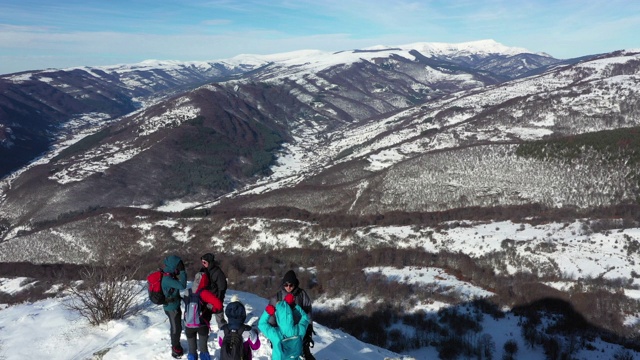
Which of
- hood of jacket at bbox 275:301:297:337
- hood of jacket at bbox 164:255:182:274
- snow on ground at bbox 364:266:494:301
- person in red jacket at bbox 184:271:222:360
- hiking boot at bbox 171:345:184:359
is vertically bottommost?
snow on ground at bbox 364:266:494:301

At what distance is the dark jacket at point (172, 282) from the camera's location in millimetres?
9336

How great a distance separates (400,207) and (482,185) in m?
11.3

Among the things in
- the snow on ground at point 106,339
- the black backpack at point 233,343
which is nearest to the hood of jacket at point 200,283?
the snow on ground at point 106,339

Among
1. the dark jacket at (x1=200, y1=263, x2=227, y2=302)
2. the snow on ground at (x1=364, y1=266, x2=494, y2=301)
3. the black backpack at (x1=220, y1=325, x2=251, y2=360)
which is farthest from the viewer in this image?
the snow on ground at (x1=364, y1=266, x2=494, y2=301)

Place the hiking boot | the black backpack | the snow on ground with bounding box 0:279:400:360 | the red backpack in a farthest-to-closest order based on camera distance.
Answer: the snow on ground with bounding box 0:279:400:360, the hiking boot, the red backpack, the black backpack

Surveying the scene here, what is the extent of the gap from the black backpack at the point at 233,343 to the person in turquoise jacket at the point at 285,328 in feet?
1.28

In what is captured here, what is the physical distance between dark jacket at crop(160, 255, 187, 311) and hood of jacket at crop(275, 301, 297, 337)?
298 centimetres

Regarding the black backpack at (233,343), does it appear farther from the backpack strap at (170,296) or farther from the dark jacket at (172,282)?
the backpack strap at (170,296)

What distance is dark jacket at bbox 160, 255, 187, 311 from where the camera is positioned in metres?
9.34

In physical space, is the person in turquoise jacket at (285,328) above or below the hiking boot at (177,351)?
above

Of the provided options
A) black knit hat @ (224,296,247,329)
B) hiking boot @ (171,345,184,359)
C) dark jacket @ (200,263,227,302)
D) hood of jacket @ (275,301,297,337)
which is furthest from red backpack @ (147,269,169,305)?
hood of jacket @ (275,301,297,337)

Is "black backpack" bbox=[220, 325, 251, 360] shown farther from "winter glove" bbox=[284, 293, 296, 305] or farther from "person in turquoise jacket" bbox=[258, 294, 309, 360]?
"winter glove" bbox=[284, 293, 296, 305]

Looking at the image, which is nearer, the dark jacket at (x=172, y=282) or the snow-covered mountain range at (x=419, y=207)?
the dark jacket at (x=172, y=282)

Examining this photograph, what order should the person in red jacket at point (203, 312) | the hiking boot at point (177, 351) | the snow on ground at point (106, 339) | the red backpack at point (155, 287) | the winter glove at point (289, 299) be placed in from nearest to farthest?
the winter glove at point (289, 299) → the person in red jacket at point (203, 312) → the red backpack at point (155, 287) → the hiking boot at point (177, 351) → the snow on ground at point (106, 339)
